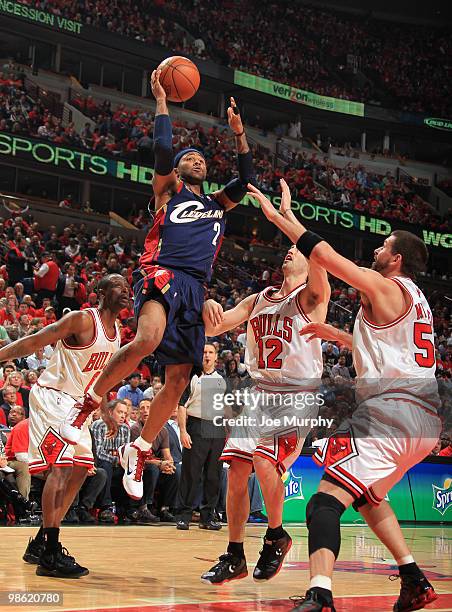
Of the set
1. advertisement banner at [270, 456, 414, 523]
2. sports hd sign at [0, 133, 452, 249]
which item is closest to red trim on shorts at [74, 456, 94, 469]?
advertisement banner at [270, 456, 414, 523]

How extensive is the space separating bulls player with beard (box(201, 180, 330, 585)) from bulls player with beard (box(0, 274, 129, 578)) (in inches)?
A: 46.3

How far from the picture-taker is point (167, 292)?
18.8ft

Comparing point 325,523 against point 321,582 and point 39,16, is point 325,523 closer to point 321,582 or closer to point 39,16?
point 321,582

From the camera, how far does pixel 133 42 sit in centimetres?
3052

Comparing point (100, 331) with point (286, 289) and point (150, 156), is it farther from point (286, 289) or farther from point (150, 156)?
point (150, 156)

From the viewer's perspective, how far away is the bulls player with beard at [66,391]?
6348mm

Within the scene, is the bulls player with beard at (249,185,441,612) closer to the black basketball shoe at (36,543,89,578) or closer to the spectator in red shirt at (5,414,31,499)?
the black basketball shoe at (36,543,89,578)

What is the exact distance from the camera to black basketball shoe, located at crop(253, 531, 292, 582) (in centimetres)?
586

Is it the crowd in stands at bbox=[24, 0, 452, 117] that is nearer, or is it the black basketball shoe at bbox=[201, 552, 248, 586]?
the black basketball shoe at bbox=[201, 552, 248, 586]

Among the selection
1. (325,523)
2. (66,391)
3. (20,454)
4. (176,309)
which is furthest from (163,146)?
(20,454)

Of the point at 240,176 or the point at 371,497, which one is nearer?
the point at 371,497

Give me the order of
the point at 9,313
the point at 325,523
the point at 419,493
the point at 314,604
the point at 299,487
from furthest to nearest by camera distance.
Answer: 1. the point at 9,313
2. the point at 419,493
3. the point at 299,487
4. the point at 325,523
5. the point at 314,604

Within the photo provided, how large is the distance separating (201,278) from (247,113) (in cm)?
3147

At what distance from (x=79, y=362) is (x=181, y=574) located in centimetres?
190
